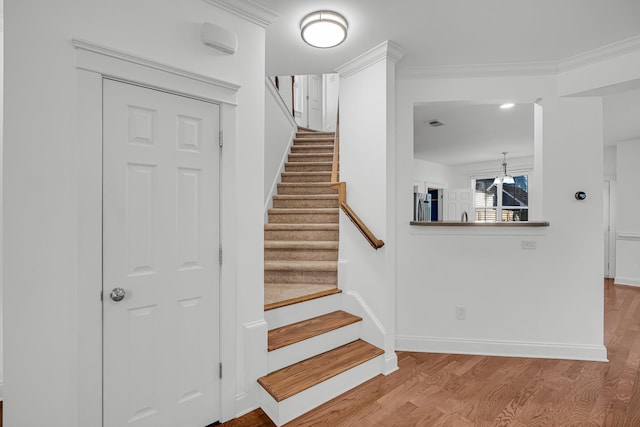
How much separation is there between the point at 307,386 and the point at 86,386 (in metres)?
1.19

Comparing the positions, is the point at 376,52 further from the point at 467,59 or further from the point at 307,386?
the point at 307,386

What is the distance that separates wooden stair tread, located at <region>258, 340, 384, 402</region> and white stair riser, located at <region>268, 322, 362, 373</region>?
0.03m

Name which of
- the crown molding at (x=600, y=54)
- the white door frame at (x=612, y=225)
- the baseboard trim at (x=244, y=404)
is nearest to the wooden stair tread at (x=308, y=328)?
the baseboard trim at (x=244, y=404)

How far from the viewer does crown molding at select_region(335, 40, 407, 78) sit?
2.49 meters

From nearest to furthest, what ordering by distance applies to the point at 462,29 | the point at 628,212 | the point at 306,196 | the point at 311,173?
1. the point at 462,29
2. the point at 306,196
3. the point at 311,173
4. the point at 628,212

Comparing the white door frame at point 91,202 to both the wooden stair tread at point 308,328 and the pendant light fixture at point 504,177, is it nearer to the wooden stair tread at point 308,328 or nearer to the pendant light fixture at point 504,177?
the wooden stair tread at point 308,328

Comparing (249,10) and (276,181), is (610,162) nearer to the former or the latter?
(276,181)

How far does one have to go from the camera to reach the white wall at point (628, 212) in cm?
535

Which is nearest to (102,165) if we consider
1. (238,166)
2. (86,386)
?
(238,166)

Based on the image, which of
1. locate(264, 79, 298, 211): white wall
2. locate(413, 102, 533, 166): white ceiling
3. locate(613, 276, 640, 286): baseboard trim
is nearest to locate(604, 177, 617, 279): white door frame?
locate(613, 276, 640, 286): baseboard trim

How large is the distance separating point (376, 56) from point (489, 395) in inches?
107

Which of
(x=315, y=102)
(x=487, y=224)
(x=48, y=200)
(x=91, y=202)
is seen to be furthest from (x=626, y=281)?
(x=48, y=200)

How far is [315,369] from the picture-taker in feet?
7.10

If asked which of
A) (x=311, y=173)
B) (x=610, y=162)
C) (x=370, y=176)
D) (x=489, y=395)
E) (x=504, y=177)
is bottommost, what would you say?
(x=489, y=395)
